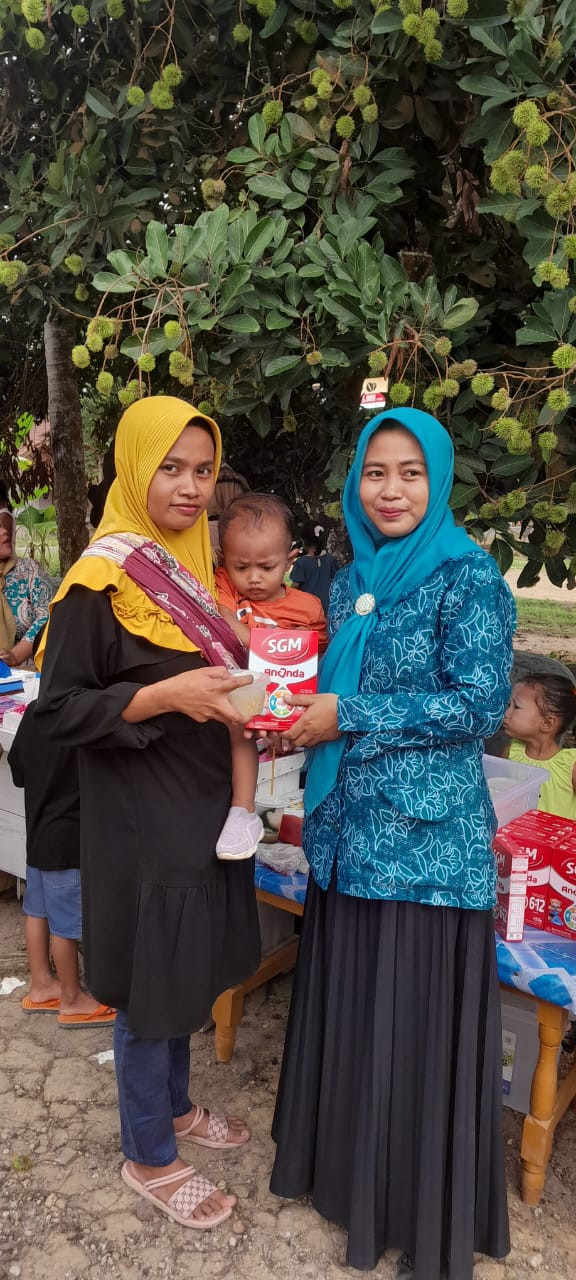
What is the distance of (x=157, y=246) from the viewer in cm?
230

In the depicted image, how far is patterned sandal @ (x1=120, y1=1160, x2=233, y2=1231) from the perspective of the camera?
2053 millimetres

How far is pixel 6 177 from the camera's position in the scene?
9.68ft

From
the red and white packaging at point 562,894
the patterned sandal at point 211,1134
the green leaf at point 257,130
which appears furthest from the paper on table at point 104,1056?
the green leaf at point 257,130

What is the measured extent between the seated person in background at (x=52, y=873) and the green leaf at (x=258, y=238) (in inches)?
56.1

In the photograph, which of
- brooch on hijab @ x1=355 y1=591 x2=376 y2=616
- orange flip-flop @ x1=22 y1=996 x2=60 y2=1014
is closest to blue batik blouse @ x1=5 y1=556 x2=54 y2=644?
orange flip-flop @ x1=22 y1=996 x2=60 y2=1014

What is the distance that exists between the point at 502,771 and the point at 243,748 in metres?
1.09

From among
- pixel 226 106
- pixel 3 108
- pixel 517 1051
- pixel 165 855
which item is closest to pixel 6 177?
pixel 3 108

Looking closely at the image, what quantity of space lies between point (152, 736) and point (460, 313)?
4.84 ft

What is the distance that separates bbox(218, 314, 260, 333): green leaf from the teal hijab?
2.59 feet

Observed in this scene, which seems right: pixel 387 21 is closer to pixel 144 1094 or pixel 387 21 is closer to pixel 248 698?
pixel 248 698

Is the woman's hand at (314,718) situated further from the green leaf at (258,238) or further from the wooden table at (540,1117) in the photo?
the green leaf at (258,238)

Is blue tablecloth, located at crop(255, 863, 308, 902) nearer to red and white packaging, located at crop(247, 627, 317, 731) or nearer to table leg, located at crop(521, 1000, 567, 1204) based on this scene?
table leg, located at crop(521, 1000, 567, 1204)

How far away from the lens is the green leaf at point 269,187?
8.52 ft

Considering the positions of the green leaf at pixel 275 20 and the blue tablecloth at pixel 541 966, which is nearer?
the blue tablecloth at pixel 541 966
